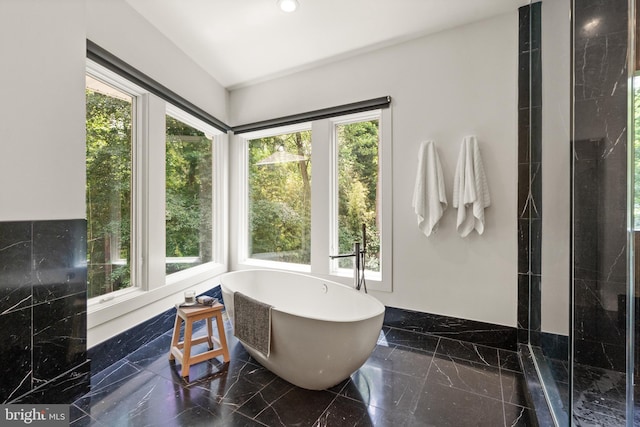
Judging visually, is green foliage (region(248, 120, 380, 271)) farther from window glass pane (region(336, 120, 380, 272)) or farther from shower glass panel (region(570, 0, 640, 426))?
shower glass panel (region(570, 0, 640, 426))

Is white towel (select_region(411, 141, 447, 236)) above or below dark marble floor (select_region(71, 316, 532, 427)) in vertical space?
above

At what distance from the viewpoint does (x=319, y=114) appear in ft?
9.20

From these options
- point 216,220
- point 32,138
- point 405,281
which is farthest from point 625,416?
point 216,220

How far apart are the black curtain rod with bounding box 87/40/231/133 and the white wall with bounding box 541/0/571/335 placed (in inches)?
111

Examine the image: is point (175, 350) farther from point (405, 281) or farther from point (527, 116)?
point (527, 116)

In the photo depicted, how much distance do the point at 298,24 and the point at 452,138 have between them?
63.9 inches

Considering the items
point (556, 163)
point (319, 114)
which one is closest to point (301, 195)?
point (319, 114)

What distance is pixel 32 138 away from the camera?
1417 mm

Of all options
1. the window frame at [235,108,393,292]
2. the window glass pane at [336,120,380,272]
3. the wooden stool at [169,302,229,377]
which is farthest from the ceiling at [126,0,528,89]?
the wooden stool at [169,302,229,377]

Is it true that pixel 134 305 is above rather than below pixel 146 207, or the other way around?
below

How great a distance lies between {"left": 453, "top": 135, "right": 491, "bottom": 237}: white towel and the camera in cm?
214

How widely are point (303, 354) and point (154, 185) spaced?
72.8 inches

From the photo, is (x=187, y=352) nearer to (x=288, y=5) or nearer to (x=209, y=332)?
(x=209, y=332)

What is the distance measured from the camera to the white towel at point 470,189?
7.01 ft
